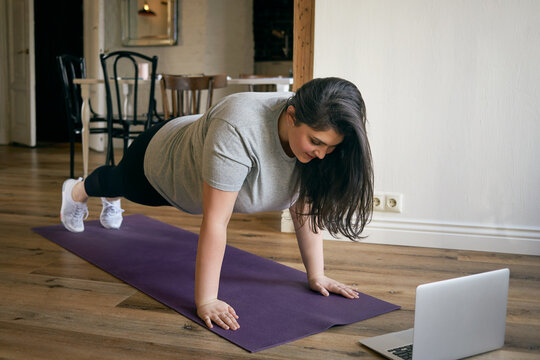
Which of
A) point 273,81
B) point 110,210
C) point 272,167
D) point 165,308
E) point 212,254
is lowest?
point 165,308

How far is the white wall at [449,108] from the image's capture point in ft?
7.16

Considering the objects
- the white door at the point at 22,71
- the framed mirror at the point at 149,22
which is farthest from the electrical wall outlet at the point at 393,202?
the white door at the point at 22,71

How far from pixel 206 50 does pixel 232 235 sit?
4006mm

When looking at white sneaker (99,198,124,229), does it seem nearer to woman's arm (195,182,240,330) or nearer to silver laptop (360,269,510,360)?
woman's arm (195,182,240,330)

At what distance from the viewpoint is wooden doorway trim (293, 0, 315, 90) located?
2.44m

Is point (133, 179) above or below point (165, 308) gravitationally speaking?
A: above

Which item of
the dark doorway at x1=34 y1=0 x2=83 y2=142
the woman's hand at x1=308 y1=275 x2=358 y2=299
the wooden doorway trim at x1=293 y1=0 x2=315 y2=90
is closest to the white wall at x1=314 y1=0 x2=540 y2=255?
the wooden doorway trim at x1=293 y1=0 x2=315 y2=90

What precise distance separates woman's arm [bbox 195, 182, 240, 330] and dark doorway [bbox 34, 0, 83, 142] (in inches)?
243

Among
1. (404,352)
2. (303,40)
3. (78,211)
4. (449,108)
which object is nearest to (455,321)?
(404,352)

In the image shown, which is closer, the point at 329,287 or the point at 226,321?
the point at 226,321

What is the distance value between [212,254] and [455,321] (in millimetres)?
614

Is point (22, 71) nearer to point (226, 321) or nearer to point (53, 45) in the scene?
point (53, 45)

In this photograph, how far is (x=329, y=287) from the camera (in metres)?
1.68

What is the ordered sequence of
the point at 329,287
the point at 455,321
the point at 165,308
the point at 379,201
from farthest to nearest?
the point at 379,201 < the point at 329,287 < the point at 165,308 < the point at 455,321
